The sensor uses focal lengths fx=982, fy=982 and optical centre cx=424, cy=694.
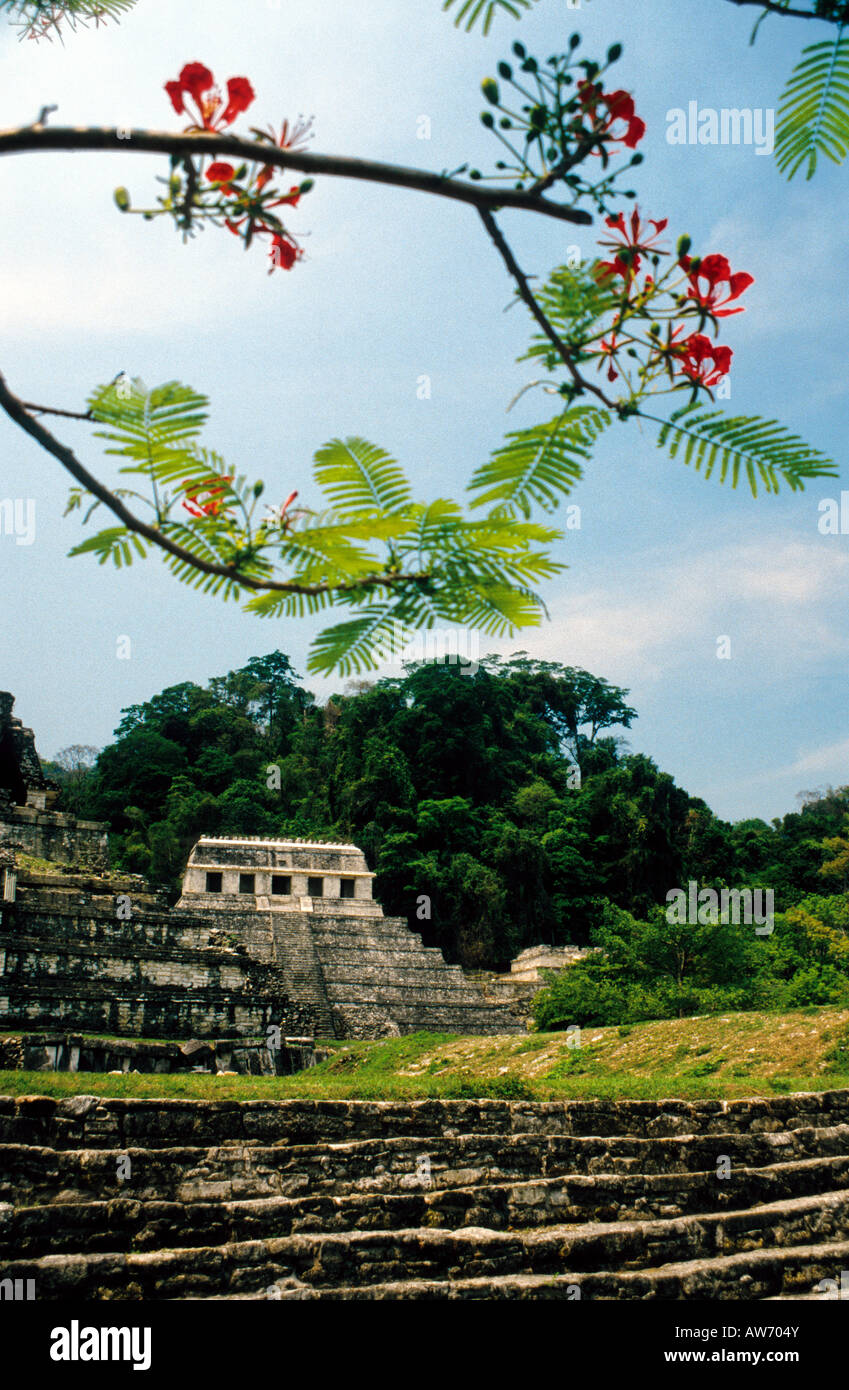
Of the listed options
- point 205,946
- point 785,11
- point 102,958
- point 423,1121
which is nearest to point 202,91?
point 785,11

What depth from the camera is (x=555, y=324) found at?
1.49 meters

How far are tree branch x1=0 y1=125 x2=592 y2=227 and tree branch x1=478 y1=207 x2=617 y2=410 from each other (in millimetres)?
26

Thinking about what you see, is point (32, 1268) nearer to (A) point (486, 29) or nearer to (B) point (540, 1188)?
(B) point (540, 1188)

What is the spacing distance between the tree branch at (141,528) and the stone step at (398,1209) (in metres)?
4.15

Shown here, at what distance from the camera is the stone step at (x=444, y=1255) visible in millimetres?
4316

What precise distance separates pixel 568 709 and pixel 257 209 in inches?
2457

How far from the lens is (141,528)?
1502 millimetres

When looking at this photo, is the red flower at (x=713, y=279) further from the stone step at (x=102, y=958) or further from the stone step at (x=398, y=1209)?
the stone step at (x=102, y=958)

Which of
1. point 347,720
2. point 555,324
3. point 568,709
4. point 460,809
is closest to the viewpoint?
point 555,324

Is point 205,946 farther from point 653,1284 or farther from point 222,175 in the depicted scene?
→ point 222,175

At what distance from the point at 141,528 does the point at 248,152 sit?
545mm

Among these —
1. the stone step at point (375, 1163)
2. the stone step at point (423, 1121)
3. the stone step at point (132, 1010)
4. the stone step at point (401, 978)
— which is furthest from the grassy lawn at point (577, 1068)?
the stone step at point (401, 978)

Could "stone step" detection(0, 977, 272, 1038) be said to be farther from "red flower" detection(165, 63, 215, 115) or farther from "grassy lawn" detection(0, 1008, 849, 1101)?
"red flower" detection(165, 63, 215, 115)
